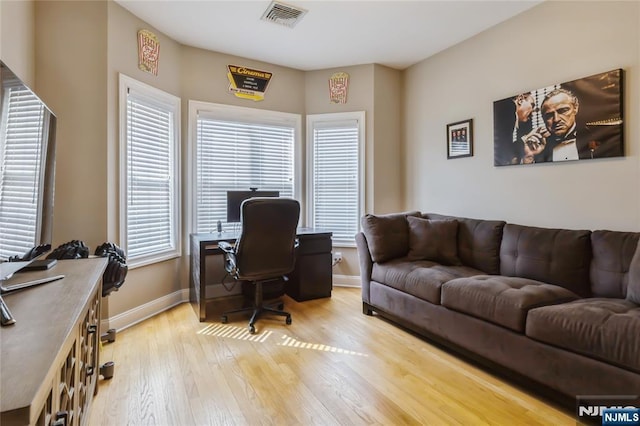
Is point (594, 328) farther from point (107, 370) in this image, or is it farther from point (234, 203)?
point (234, 203)

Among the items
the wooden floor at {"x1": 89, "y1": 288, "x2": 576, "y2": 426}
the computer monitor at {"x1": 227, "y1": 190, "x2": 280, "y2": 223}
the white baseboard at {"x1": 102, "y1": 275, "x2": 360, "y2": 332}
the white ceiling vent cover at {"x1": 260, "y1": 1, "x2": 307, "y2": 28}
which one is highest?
the white ceiling vent cover at {"x1": 260, "y1": 1, "x2": 307, "y2": 28}

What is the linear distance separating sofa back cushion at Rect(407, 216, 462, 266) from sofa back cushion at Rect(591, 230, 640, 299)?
100 cm

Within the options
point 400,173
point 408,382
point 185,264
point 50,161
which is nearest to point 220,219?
point 185,264

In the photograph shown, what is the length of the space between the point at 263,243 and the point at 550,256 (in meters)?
2.21

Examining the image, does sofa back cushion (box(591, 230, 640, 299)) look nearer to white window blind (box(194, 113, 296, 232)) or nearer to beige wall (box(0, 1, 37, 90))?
white window blind (box(194, 113, 296, 232))

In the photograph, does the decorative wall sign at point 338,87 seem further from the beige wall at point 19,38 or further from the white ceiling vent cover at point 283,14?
the beige wall at point 19,38

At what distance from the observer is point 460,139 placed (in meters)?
3.55

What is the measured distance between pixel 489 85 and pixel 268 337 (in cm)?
316

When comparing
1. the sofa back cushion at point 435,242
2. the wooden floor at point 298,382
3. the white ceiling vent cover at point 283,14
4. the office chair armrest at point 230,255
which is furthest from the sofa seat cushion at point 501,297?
the white ceiling vent cover at point 283,14

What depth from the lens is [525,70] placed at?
2908 millimetres

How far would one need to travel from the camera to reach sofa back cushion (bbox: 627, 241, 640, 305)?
189 centimetres

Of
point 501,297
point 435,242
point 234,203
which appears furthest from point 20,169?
point 435,242

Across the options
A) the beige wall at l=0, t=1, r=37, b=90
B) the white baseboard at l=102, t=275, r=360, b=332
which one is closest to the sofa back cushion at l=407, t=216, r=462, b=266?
the white baseboard at l=102, t=275, r=360, b=332

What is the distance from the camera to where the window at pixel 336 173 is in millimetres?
4227
